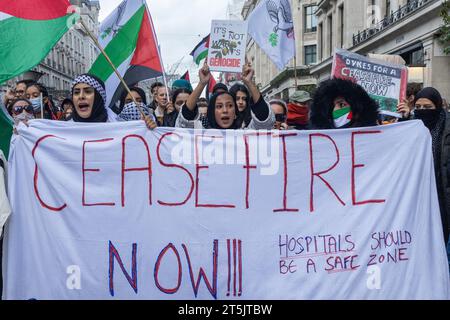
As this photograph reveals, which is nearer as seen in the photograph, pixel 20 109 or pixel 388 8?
pixel 20 109

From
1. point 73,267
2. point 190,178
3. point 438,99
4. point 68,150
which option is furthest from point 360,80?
point 73,267

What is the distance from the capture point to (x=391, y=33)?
2166 centimetres

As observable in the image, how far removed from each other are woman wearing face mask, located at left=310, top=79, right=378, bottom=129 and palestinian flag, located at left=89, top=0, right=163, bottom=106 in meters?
1.89

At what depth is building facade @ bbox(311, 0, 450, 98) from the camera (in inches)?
681

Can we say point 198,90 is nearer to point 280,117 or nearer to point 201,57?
point 280,117

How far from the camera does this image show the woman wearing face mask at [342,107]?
3.48 m

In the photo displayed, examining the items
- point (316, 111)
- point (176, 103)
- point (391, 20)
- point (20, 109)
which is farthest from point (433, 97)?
point (391, 20)

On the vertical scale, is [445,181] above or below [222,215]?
above

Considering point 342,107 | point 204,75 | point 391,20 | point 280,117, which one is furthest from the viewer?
point 391,20

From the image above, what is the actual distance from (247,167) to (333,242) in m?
0.73

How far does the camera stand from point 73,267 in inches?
125

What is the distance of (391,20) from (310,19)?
20345 millimetres

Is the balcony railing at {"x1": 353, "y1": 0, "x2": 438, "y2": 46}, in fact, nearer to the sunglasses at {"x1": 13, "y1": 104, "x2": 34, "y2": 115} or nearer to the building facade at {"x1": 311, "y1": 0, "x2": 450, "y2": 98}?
the building facade at {"x1": 311, "y1": 0, "x2": 450, "y2": 98}
